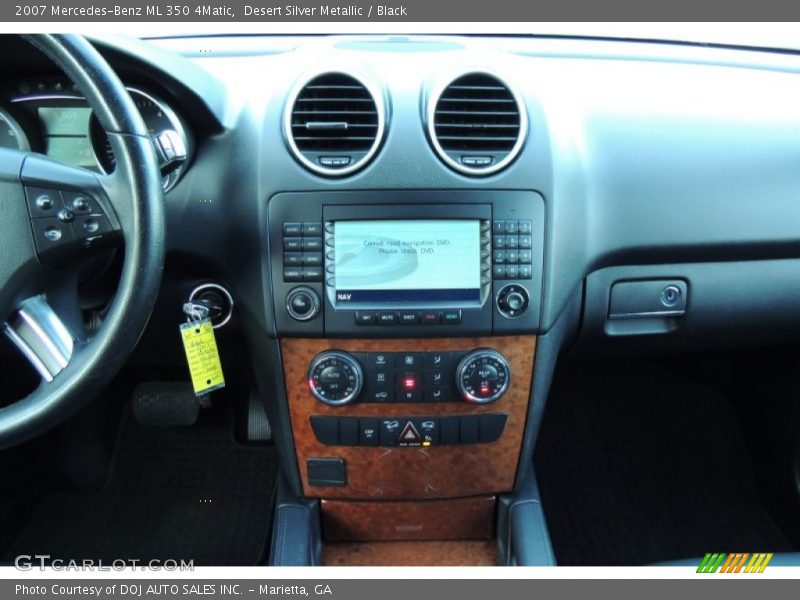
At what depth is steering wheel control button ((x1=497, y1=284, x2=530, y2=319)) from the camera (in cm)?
131

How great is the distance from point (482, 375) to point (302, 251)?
392 millimetres

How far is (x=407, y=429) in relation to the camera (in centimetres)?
140

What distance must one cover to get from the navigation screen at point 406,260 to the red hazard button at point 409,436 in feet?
0.86

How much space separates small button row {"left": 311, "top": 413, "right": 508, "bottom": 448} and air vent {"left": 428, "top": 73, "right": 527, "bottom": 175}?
47cm

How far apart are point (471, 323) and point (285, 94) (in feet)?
1.69

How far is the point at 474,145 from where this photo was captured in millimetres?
1291

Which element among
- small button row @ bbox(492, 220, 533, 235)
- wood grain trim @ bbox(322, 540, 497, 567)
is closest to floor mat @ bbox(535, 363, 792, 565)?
wood grain trim @ bbox(322, 540, 497, 567)

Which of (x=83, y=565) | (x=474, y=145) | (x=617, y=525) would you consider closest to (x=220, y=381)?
(x=474, y=145)

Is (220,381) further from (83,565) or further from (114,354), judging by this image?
(83,565)

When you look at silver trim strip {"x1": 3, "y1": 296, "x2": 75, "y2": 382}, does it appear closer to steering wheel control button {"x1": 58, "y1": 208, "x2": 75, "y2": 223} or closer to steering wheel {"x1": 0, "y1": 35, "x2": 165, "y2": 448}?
steering wheel {"x1": 0, "y1": 35, "x2": 165, "y2": 448}

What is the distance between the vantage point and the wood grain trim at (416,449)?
134 centimetres

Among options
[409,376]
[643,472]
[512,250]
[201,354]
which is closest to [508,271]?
[512,250]

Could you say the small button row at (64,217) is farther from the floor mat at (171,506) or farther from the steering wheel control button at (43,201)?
the floor mat at (171,506)

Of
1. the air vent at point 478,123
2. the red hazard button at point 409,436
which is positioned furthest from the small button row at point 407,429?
the air vent at point 478,123
